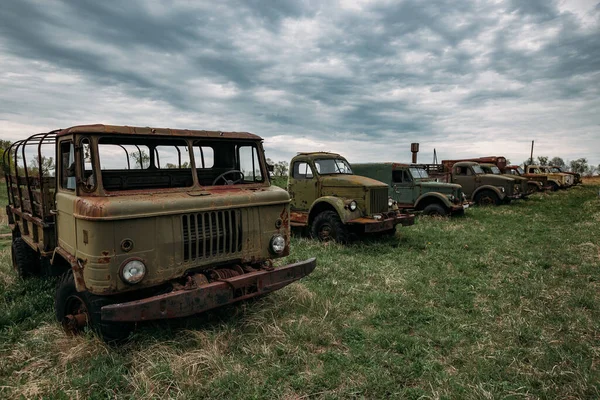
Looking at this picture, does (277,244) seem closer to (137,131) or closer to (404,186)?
(137,131)

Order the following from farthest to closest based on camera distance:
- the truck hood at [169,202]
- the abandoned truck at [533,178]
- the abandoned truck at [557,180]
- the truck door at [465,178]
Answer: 1. the abandoned truck at [557,180]
2. the abandoned truck at [533,178]
3. the truck door at [465,178]
4. the truck hood at [169,202]

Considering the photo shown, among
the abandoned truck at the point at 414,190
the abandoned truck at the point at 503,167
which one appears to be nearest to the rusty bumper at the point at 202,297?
the abandoned truck at the point at 414,190

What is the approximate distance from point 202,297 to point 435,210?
34.4ft

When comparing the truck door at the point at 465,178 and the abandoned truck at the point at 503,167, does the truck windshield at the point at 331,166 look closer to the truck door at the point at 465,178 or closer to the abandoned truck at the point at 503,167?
the truck door at the point at 465,178

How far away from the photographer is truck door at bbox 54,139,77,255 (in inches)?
158

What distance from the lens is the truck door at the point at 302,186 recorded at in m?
9.42

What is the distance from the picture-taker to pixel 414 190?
13.0 meters

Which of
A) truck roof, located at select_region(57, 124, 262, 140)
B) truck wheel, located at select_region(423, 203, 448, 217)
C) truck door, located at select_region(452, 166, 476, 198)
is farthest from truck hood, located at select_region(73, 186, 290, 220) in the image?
truck door, located at select_region(452, 166, 476, 198)

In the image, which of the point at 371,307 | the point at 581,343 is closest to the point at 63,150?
the point at 371,307

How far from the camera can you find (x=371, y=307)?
16.6 ft

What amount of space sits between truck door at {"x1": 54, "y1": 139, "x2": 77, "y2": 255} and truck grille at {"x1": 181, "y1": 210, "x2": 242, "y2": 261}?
108 centimetres

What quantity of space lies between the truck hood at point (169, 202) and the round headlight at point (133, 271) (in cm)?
44

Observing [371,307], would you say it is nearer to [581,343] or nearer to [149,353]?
[581,343]

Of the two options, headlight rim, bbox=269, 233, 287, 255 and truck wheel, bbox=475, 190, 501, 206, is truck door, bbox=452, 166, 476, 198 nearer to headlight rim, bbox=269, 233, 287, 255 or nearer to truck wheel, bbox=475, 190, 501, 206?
truck wheel, bbox=475, 190, 501, 206
